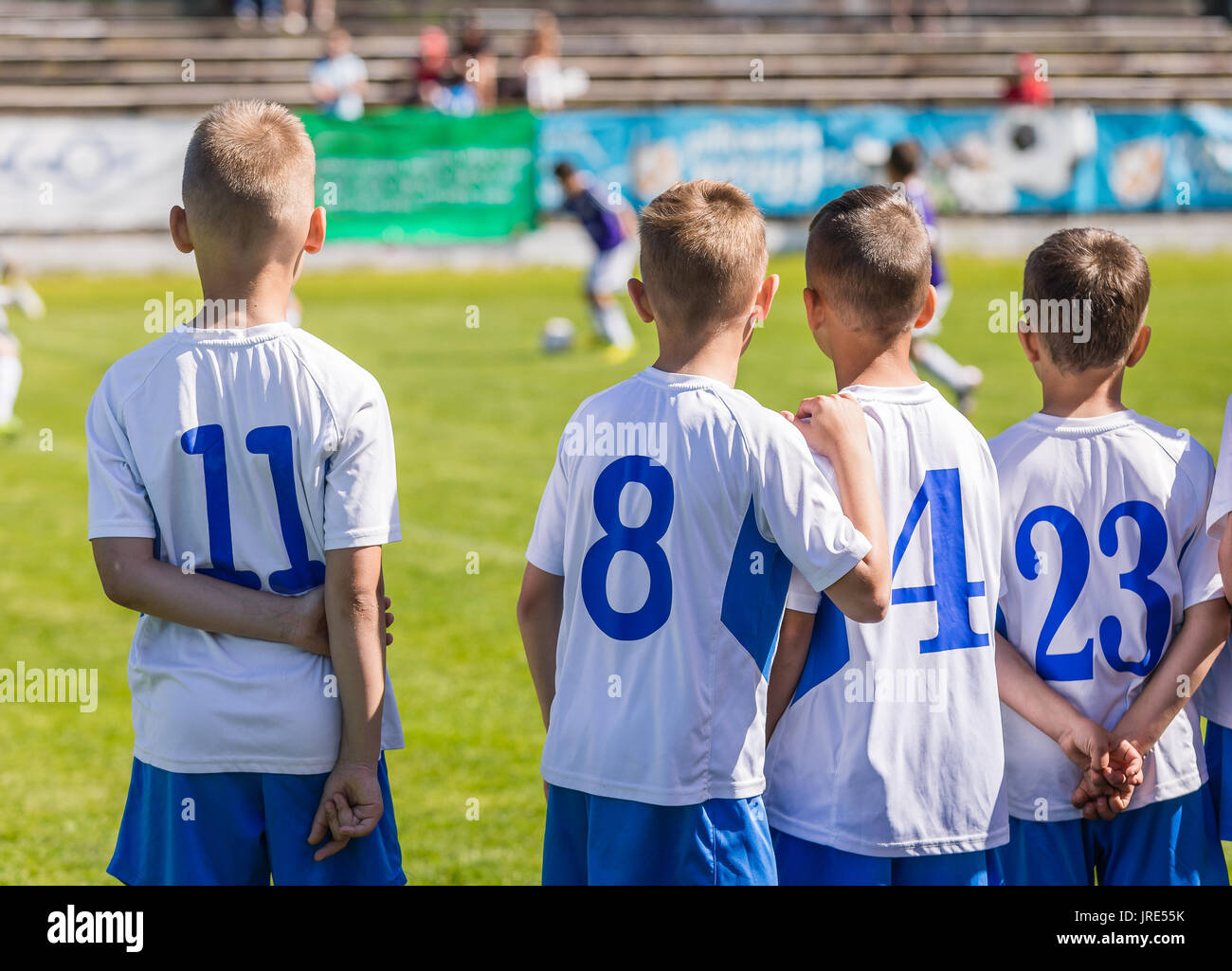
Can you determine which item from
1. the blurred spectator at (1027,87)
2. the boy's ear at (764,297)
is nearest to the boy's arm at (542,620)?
the boy's ear at (764,297)

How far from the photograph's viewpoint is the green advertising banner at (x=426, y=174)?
19625 millimetres

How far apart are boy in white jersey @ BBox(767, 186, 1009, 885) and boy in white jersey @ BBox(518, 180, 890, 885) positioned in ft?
0.38

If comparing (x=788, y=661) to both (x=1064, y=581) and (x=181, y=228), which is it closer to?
(x=1064, y=581)

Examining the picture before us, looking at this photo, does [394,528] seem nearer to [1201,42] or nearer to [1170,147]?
[1170,147]

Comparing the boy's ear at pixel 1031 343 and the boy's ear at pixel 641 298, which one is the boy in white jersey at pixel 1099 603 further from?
the boy's ear at pixel 641 298

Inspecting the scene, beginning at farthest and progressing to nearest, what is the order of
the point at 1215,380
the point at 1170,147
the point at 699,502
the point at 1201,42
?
the point at 1201,42, the point at 1170,147, the point at 1215,380, the point at 699,502

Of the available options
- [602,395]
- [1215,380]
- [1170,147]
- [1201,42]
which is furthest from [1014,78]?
[602,395]

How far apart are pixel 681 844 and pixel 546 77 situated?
21.2m

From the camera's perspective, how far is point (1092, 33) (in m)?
29.1

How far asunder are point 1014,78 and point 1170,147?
115 inches

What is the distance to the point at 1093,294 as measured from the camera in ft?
9.66

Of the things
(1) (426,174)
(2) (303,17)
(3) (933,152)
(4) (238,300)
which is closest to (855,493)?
(4) (238,300)

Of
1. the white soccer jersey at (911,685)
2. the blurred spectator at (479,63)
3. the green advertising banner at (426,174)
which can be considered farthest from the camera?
the blurred spectator at (479,63)

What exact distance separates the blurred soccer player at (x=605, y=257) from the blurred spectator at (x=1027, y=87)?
9488 mm
